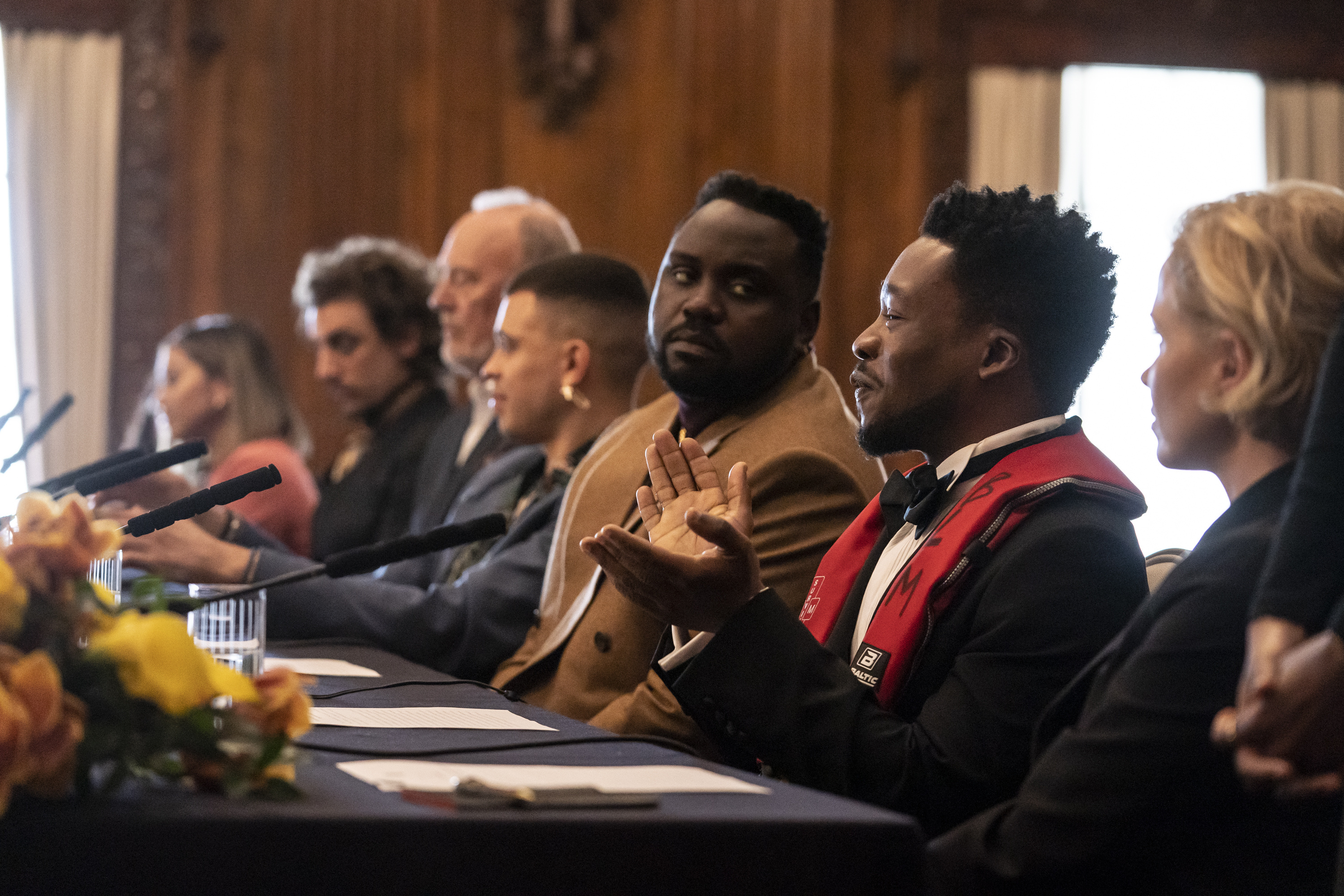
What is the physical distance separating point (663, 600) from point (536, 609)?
1.13 metres

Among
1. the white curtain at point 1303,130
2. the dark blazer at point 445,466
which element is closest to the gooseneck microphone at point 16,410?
the dark blazer at point 445,466

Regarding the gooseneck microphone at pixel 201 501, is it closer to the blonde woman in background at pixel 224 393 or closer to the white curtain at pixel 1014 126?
the blonde woman in background at pixel 224 393

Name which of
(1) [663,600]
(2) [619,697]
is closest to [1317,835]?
(1) [663,600]

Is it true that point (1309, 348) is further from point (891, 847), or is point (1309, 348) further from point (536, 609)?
point (536, 609)

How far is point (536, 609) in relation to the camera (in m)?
3.04

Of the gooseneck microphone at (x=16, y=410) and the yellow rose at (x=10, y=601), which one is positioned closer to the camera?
the yellow rose at (x=10, y=601)

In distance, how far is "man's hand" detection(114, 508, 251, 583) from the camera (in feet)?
9.93

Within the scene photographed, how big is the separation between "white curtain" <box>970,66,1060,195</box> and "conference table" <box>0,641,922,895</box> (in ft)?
18.2

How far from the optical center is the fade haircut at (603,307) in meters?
3.30

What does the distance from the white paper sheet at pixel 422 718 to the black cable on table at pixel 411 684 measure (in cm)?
14

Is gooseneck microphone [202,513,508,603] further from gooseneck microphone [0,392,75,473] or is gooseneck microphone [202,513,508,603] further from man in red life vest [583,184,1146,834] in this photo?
gooseneck microphone [0,392,75,473]

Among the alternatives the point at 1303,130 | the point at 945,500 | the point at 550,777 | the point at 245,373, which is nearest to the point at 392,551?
the point at 550,777

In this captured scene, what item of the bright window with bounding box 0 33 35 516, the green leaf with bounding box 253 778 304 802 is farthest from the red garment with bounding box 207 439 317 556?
the green leaf with bounding box 253 778 304 802

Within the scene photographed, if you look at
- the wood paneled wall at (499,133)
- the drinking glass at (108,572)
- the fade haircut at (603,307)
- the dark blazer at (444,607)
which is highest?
the wood paneled wall at (499,133)
